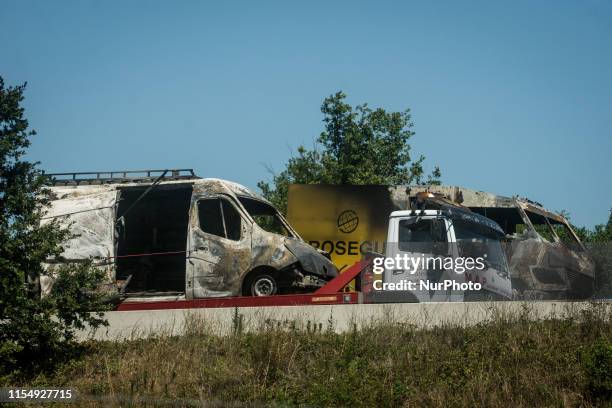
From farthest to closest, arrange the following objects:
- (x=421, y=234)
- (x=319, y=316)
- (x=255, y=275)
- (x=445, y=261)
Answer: (x=255, y=275)
(x=421, y=234)
(x=445, y=261)
(x=319, y=316)

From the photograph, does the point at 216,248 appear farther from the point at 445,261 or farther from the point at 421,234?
the point at 445,261

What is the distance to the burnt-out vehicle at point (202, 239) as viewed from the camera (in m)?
17.1

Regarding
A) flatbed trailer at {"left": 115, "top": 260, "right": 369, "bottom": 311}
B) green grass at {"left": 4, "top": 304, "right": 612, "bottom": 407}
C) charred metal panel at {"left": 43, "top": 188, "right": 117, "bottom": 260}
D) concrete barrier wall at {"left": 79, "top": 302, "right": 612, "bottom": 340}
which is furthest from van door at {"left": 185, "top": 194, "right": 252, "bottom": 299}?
green grass at {"left": 4, "top": 304, "right": 612, "bottom": 407}

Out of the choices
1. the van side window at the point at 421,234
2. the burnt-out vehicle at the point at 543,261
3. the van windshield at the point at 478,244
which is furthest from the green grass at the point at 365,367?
the van side window at the point at 421,234

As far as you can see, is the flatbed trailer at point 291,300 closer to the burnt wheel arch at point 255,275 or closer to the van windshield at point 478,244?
the burnt wheel arch at point 255,275

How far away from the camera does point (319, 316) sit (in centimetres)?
1488

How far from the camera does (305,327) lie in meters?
14.7

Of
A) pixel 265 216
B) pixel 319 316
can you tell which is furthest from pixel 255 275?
pixel 319 316

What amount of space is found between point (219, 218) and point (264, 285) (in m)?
1.68

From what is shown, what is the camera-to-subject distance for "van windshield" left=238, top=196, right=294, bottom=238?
18234 millimetres

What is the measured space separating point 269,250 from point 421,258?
306cm

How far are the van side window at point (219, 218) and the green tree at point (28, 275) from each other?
11.8ft

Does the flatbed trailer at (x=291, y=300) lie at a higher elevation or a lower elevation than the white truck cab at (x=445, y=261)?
lower

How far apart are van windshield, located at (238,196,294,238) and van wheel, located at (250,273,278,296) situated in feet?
3.94
